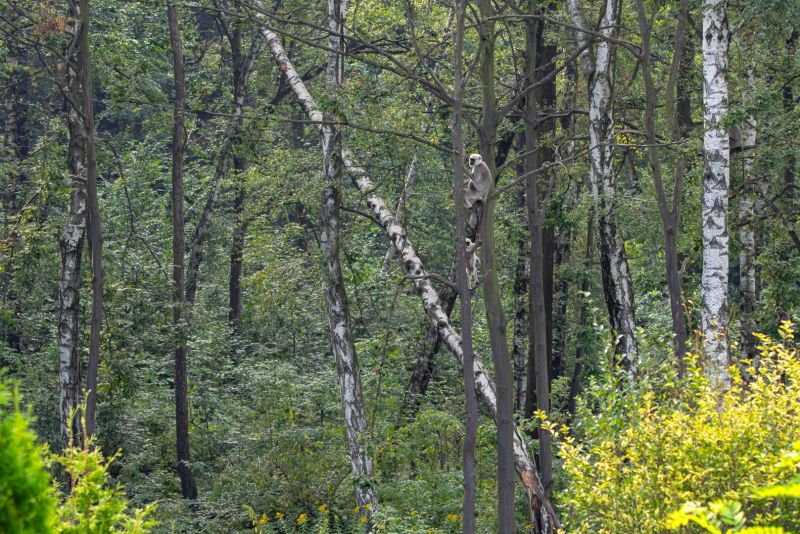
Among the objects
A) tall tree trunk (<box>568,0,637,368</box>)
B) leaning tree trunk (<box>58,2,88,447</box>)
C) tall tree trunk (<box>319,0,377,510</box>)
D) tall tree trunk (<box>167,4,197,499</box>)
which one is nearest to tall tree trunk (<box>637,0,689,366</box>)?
tall tree trunk (<box>568,0,637,368</box>)

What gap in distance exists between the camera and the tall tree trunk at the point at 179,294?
15.4m

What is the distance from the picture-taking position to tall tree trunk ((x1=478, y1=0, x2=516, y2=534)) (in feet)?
24.3

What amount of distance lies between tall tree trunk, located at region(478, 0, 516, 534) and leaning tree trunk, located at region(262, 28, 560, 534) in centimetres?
108

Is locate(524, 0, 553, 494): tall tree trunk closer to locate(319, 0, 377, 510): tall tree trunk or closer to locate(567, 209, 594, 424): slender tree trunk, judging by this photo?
locate(319, 0, 377, 510): tall tree trunk

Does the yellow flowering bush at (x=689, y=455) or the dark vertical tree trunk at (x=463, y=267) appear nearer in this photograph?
the yellow flowering bush at (x=689, y=455)

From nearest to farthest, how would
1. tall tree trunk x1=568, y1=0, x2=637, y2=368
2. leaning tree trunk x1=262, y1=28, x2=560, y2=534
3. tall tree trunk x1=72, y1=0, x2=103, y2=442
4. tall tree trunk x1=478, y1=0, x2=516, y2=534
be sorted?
tall tree trunk x1=478, y1=0, x2=516, y2=534 < leaning tree trunk x1=262, y1=28, x2=560, y2=534 < tall tree trunk x1=72, y1=0, x2=103, y2=442 < tall tree trunk x1=568, y1=0, x2=637, y2=368

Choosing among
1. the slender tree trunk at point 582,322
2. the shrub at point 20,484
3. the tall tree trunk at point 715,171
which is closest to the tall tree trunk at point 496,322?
the tall tree trunk at point 715,171

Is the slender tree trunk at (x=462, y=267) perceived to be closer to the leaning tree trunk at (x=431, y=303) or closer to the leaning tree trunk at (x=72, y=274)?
the leaning tree trunk at (x=431, y=303)

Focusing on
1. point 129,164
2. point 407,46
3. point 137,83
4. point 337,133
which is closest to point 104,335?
point 137,83

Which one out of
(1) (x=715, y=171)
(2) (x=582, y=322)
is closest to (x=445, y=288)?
(1) (x=715, y=171)

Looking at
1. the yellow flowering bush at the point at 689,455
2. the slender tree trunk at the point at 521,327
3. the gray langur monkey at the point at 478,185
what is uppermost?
the gray langur monkey at the point at 478,185

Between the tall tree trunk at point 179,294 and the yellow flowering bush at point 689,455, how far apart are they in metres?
10.1

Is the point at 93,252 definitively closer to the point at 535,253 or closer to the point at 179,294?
the point at 535,253

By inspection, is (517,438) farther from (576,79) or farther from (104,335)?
(576,79)
